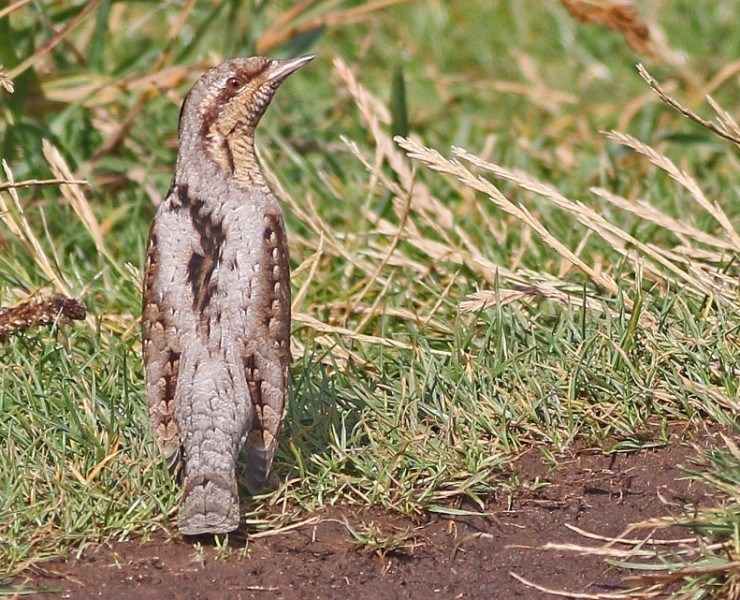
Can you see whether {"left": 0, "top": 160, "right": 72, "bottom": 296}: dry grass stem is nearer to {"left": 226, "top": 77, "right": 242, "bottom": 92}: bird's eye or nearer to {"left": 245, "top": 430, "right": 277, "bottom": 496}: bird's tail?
{"left": 226, "top": 77, "right": 242, "bottom": 92}: bird's eye

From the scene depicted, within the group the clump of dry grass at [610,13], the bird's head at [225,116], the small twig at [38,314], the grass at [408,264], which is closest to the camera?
the grass at [408,264]

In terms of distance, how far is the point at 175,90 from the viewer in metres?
6.61

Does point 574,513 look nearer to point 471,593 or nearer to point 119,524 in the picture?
point 471,593

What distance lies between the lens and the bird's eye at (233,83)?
4512 mm

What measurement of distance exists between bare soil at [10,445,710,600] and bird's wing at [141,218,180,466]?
0.32 meters

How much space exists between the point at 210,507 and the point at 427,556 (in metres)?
0.69

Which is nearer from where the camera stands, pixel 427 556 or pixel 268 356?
pixel 427 556

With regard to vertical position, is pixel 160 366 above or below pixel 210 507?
above

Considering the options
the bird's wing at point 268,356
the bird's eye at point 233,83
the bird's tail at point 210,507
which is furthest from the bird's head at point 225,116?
the bird's tail at point 210,507

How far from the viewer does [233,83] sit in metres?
4.52

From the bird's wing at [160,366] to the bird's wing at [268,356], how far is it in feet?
0.75

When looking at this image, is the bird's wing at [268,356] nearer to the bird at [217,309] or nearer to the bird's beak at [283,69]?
the bird at [217,309]

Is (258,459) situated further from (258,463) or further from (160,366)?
(160,366)

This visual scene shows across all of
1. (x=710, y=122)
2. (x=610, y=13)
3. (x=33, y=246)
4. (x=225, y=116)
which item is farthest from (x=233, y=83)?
(x=610, y=13)
